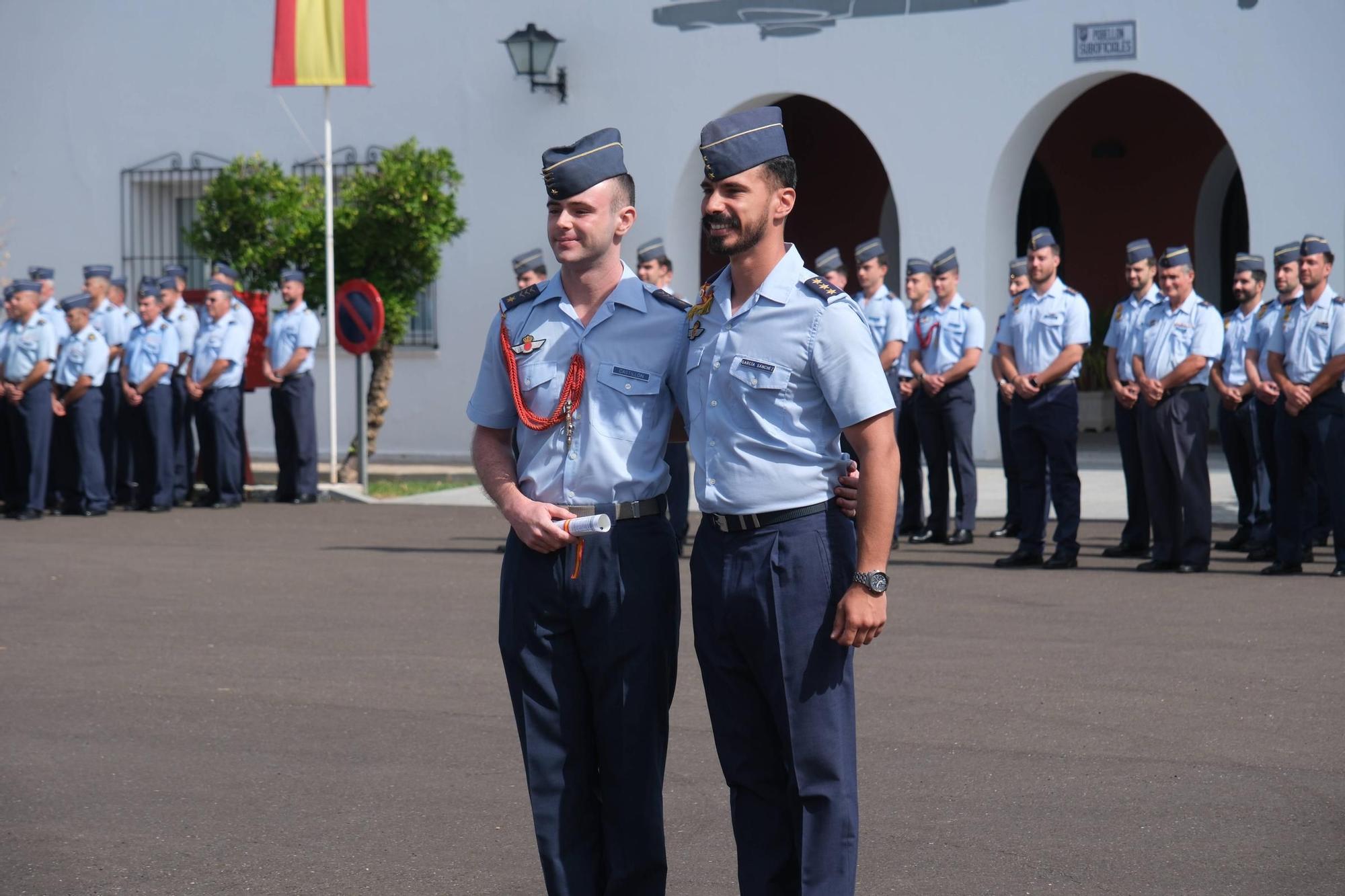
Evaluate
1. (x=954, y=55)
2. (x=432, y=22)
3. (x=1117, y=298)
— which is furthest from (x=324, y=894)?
(x=1117, y=298)

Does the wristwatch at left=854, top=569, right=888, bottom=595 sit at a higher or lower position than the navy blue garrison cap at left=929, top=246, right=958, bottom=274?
lower

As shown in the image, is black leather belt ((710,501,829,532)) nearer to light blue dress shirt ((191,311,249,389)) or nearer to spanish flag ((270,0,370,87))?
light blue dress shirt ((191,311,249,389))

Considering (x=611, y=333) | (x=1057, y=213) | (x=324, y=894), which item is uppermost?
(x=1057, y=213)

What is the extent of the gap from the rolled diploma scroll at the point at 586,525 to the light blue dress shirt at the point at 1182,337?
7625mm

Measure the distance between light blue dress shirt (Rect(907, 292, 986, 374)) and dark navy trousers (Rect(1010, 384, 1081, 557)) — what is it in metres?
1.29

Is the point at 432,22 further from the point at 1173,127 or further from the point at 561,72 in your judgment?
the point at 1173,127

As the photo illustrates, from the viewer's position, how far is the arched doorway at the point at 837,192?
22141 millimetres

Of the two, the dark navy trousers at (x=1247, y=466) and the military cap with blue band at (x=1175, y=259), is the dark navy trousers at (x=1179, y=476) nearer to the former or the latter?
the military cap with blue band at (x=1175, y=259)

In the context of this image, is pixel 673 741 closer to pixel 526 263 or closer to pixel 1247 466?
pixel 526 263

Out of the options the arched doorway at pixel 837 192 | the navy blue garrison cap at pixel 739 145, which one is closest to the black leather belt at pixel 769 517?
the navy blue garrison cap at pixel 739 145

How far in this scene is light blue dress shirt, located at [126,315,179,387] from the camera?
15516 millimetres

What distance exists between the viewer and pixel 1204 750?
595cm

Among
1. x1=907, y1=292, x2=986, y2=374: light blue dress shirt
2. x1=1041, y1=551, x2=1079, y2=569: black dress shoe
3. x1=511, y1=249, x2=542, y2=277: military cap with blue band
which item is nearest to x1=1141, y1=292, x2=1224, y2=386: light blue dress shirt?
x1=1041, y1=551, x2=1079, y2=569: black dress shoe

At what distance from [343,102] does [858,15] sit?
233 inches
